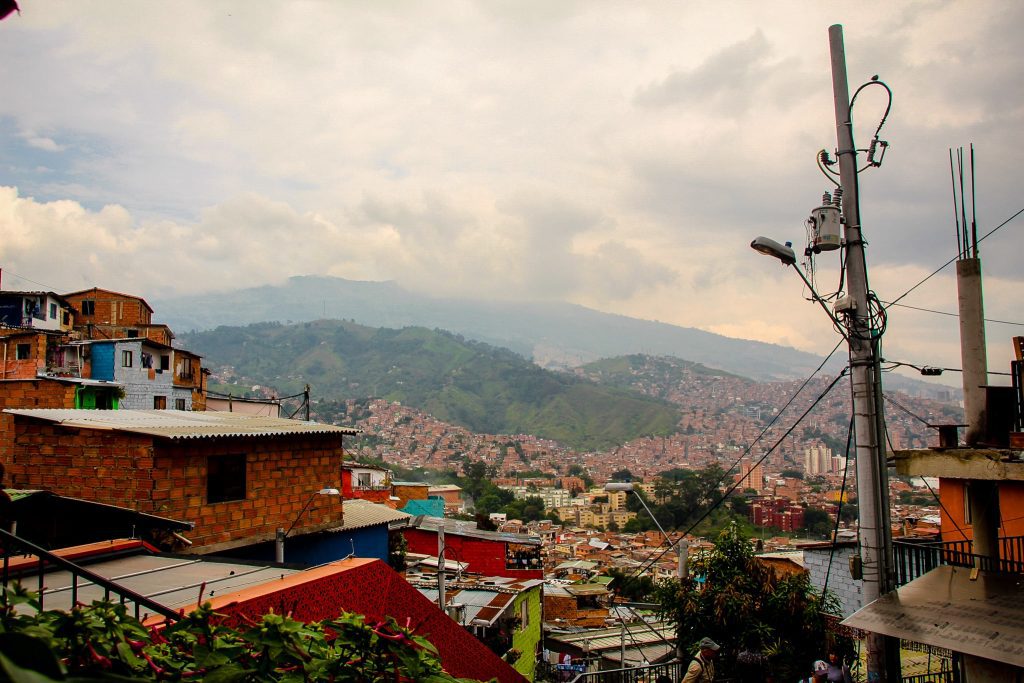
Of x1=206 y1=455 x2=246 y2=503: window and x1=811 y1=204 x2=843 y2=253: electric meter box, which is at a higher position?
x1=811 y1=204 x2=843 y2=253: electric meter box

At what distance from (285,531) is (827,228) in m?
10.2

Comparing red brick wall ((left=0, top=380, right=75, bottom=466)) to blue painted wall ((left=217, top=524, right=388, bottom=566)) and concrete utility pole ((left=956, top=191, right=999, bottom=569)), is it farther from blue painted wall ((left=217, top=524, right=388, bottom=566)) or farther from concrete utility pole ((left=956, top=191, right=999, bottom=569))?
concrete utility pole ((left=956, top=191, right=999, bottom=569))

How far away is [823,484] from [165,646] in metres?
90.8

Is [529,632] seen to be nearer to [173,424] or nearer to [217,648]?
[173,424]

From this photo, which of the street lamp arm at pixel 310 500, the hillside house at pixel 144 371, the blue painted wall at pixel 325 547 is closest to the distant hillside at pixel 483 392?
the hillside house at pixel 144 371

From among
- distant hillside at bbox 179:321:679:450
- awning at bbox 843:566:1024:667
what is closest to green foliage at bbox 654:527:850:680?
awning at bbox 843:566:1024:667

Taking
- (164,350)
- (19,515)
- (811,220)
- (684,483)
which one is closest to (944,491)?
(811,220)

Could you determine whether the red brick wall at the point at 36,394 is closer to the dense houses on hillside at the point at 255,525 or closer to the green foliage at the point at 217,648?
the dense houses on hillside at the point at 255,525

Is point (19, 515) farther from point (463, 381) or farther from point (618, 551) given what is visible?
point (463, 381)

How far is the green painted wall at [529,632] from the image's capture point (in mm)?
16922

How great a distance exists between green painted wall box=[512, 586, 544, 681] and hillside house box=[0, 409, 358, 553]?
6819mm

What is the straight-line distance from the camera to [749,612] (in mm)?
9805

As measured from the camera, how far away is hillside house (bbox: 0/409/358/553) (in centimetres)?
1022

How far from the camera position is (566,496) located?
3467 inches
